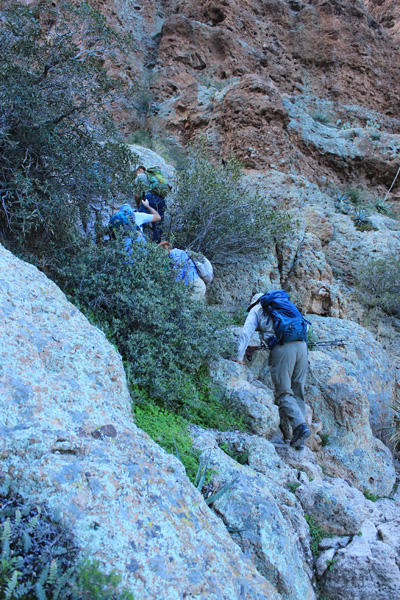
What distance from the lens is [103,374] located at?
9.68 ft

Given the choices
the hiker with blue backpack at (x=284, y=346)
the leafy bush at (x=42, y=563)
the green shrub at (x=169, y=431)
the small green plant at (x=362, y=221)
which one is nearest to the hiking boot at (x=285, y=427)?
the hiker with blue backpack at (x=284, y=346)

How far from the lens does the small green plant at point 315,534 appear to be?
3324mm

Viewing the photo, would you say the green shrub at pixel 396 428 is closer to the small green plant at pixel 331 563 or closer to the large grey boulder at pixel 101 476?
the small green plant at pixel 331 563

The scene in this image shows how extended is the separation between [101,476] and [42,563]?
458mm

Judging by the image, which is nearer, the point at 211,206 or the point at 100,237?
the point at 100,237

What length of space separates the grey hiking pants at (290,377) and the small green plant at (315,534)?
3.74 feet

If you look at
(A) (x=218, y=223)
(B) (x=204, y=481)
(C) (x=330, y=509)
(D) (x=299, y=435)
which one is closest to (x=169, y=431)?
(B) (x=204, y=481)

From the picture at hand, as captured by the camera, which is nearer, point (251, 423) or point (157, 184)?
point (251, 423)

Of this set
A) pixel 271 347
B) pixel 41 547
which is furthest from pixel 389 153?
pixel 41 547

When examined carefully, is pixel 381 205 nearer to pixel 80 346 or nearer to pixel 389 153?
pixel 389 153

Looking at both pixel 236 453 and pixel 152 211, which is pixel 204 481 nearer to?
pixel 236 453

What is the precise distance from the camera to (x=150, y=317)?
13.9ft

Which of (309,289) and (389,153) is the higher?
(389,153)

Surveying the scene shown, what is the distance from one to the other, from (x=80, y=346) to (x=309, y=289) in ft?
17.6
